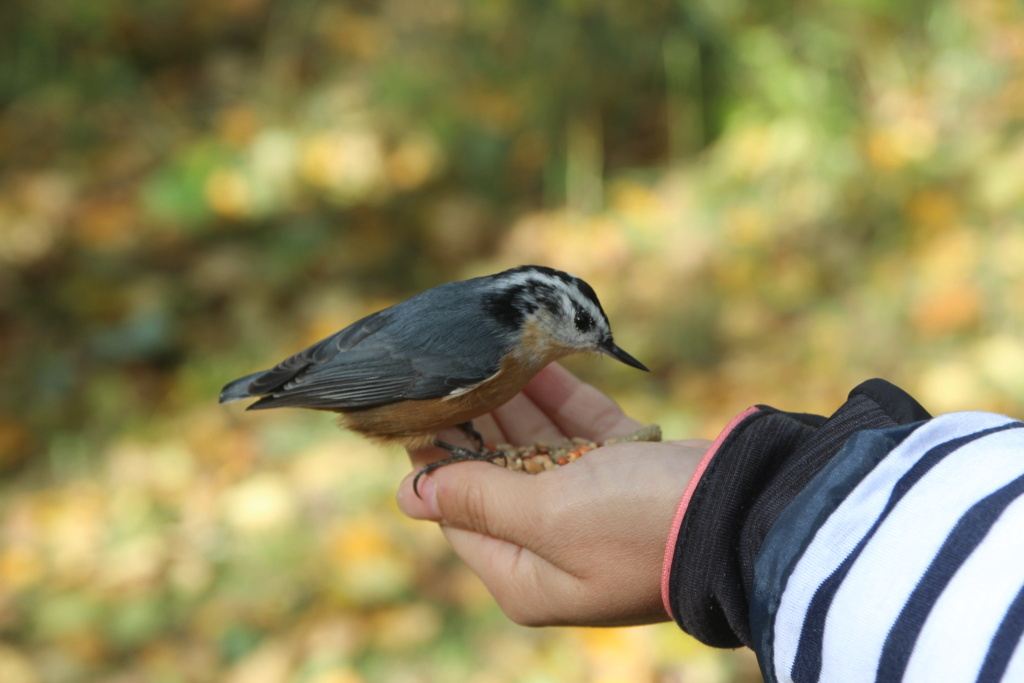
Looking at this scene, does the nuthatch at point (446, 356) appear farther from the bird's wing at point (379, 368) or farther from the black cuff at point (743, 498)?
the black cuff at point (743, 498)

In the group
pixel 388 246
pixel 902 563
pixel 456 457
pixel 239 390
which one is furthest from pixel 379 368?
pixel 388 246

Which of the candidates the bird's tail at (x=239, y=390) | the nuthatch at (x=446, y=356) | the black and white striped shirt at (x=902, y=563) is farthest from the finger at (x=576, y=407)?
the black and white striped shirt at (x=902, y=563)

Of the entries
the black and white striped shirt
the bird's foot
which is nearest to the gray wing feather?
the bird's foot

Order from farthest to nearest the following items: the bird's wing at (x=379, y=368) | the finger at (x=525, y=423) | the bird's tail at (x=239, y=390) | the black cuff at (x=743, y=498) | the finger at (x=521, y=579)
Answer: the finger at (x=525, y=423), the bird's tail at (x=239, y=390), the bird's wing at (x=379, y=368), the finger at (x=521, y=579), the black cuff at (x=743, y=498)

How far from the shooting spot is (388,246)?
4.43 metres

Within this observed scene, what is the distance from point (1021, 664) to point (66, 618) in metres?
2.85

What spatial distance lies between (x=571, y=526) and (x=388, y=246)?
2.89 metres

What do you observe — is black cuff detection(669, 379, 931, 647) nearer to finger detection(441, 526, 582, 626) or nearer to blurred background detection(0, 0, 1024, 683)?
finger detection(441, 526, 582, 626)

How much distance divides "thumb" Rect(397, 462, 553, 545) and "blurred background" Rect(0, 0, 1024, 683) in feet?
2.20

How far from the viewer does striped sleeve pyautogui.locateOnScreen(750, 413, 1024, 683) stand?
3.53 ft

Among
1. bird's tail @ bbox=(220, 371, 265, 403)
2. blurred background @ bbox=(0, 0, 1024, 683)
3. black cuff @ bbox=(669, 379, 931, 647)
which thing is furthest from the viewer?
blurred background @ bbox=(0, 0, 1024, 683)

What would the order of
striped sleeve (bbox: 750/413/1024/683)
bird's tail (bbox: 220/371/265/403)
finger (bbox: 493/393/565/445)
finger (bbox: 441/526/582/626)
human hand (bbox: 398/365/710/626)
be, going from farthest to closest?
1. finger (bbox: 493/393/565/445)
2. bird's tail (bbox: 220/371/265/403)
3. finger (bbox: 441/526/582/626)
4. human hand (bbox: 398/365/710/626)
5. striped sleeve (bbox: 750/413/1024/683)

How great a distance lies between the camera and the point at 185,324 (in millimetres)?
4145

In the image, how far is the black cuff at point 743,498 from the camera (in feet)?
4.83
